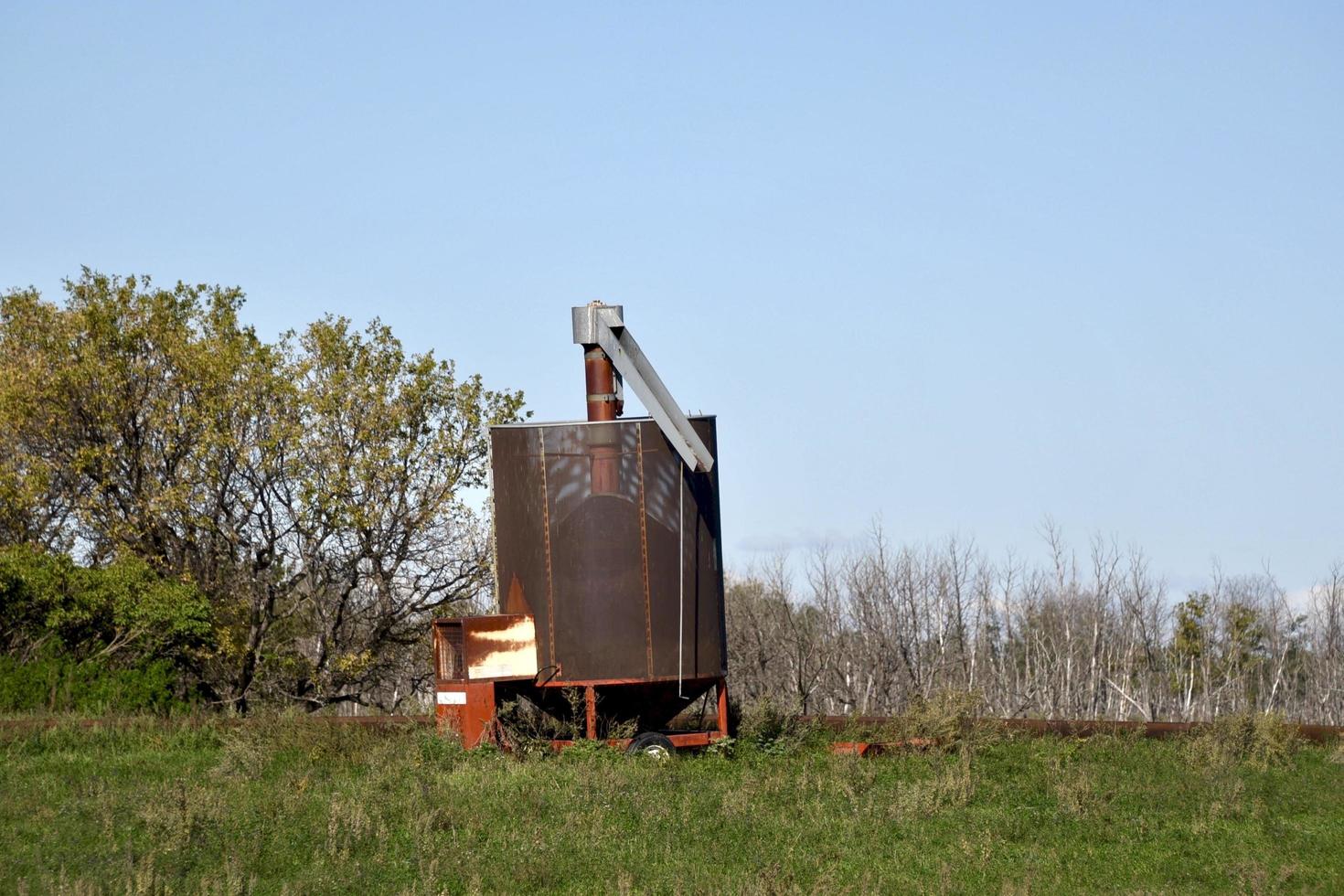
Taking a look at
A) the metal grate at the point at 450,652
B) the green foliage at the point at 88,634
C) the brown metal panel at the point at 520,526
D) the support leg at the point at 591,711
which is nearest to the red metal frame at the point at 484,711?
the support leg at the point at 591,711

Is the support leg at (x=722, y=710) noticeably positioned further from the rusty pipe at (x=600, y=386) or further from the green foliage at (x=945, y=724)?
the rusty pipe at (x=600, y=386)

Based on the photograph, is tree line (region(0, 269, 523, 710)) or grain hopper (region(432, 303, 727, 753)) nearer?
grain hopper (region(432, 303, 727, 753))

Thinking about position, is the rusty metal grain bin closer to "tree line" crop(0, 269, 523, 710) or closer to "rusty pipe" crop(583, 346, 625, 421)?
"rusty pipe" crop(583, 346, 625, 421)

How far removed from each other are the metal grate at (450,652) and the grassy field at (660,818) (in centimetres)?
108

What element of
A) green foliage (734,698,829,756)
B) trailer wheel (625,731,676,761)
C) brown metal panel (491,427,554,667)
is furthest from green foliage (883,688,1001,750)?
brown metal panel (491,427,554,667)

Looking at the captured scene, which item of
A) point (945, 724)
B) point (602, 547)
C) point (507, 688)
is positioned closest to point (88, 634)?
point (507, 688)

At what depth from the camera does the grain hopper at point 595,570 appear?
16281 millimetres

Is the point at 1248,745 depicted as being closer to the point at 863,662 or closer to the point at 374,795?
the point at 374,795

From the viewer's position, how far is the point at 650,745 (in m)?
16.0

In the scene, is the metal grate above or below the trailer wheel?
above

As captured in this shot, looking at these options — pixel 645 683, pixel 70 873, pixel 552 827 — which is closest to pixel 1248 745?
pixel 645 683

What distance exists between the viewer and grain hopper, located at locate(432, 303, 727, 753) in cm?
1628

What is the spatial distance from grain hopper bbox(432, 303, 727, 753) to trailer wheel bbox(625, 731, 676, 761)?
0.02 metres

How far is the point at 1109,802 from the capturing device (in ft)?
42.1
